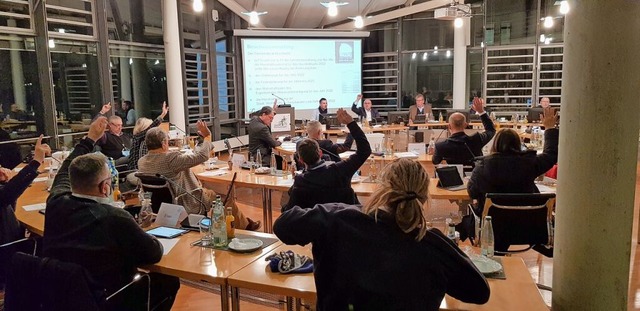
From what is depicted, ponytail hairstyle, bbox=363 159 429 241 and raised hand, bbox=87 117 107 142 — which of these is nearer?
ponytail hairstyle, bbox=363 159 429 241

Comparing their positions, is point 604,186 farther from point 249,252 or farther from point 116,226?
point 116,226

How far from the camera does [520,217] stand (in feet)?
10.1

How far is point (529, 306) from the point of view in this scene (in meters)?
1.84

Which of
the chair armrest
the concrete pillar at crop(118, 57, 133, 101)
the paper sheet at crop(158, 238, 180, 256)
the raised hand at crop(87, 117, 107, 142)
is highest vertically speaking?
the concrete pillar at crop(118, 57, 133, 101)

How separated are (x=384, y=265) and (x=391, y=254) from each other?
0.14ft

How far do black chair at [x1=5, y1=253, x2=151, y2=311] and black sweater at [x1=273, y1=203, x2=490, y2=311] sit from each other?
93 cm

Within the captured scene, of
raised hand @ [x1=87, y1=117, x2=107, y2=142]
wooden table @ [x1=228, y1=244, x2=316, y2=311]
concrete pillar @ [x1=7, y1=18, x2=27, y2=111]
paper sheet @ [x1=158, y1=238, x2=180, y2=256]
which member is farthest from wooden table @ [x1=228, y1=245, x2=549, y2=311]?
concrete pillar @ [x1=7, y1=18, x2=27, y2=111]

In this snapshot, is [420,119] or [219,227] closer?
[219,227]

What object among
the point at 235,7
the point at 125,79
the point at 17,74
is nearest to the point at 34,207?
the point at 17,74

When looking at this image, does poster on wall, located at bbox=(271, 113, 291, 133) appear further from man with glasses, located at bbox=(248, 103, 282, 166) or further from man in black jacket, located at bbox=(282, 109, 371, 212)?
man in black jacket, located at bbox=(282, 109, 371, 212)

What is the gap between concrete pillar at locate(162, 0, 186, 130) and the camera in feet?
28.1

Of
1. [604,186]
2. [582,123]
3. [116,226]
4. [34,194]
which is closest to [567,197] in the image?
[604,186]

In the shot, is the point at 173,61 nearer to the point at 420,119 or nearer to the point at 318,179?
the point at 420,119

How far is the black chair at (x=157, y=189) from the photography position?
149 inches
